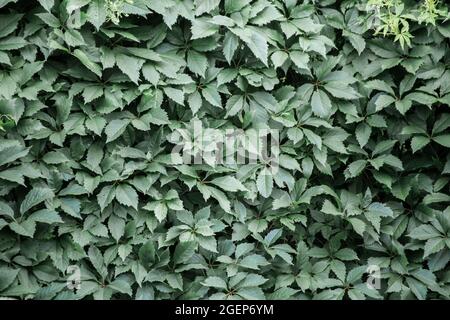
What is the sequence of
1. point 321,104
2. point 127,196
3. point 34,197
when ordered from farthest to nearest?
1. point 321,104
2. point 127,196
3. point 34,197

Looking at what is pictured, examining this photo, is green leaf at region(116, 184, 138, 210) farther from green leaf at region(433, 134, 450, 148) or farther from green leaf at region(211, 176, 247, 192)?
green leaf at region(433, 134, 450, 148)

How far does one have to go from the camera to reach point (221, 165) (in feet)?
8.41

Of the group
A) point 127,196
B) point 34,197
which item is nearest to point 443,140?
point 127,196

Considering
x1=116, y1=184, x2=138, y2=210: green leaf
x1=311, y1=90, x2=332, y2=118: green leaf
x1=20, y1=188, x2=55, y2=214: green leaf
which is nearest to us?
x1=20, y1=188, x2=55, y2=214: green leaf

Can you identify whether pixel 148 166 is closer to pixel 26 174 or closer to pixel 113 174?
pixel 113 174

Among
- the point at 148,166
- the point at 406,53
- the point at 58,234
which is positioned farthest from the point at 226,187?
the point at 406,53

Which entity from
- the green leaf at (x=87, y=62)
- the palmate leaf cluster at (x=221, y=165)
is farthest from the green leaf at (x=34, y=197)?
the green leaf at (x=87, y=62)

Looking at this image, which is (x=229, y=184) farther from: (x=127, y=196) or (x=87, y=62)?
(x=87, y=62)

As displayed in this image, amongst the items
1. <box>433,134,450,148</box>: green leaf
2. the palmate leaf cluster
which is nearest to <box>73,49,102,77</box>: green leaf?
the palmate leaf cluster

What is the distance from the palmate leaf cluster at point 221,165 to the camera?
234 centimetres

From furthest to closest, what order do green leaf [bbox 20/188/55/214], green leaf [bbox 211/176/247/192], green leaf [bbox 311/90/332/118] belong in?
1. green leaf [bbox 311/90/332/118]
2. green leaf [bbox 211/176/247/192]
3. green leaf [bbox 20/188/55/214]

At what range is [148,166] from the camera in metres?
2.45

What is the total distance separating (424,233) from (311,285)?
0.62m

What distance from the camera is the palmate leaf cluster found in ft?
7.68
